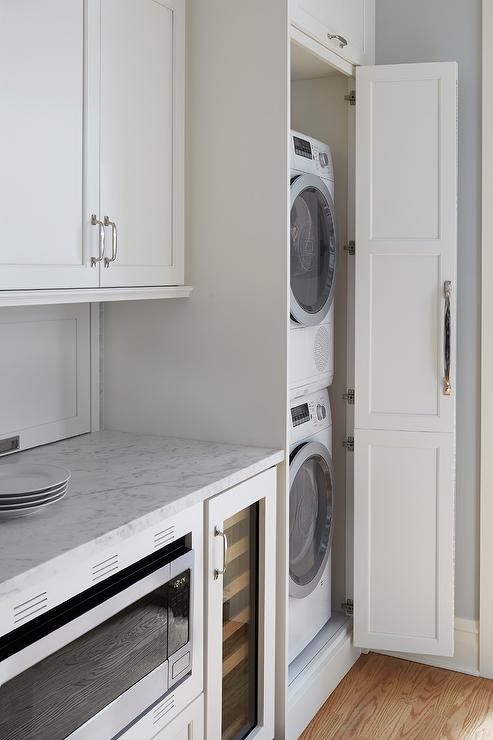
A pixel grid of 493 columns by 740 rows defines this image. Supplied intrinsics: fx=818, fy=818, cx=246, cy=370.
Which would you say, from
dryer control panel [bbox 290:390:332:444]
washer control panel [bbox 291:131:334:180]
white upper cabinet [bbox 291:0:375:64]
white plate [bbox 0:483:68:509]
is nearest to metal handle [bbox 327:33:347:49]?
white upper cabinet [bbox 291:0:375:64]

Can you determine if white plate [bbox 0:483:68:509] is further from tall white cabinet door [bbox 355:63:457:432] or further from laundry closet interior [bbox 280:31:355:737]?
tall white cabinet door [bbox 355:63:457:432]

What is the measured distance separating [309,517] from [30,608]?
147 centimetres

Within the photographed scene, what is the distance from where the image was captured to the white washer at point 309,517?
254 centimetres

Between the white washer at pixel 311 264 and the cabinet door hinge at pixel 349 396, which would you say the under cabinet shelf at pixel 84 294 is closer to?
the white washer at pixel 311 264

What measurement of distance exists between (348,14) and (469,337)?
115cm

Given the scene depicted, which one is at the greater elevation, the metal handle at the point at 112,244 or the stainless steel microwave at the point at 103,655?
the metal handle at the point at 112,244

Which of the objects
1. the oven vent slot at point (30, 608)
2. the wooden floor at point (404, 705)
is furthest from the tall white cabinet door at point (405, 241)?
the oven vent slot at point (30, 608)

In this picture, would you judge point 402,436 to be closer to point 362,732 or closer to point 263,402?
point 263,402

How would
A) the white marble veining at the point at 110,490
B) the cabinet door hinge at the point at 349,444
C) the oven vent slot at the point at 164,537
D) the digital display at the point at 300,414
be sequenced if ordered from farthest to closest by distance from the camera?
the cabinet door hinge at the point at 349,444 < the digital display at the point at 300,414 < the oven vent slot at the point at 164,537 < the white marble veining at the point at 110,490

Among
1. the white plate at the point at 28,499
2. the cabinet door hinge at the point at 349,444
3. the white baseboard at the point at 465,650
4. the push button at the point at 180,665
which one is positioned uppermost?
the white plate at the point at 28,499

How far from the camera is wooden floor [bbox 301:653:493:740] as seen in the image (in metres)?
2.52

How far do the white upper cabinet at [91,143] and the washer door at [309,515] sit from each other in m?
0.72

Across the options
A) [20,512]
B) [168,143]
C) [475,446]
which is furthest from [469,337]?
[20,512]

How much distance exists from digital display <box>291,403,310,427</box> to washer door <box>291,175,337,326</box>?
0.27 metres
